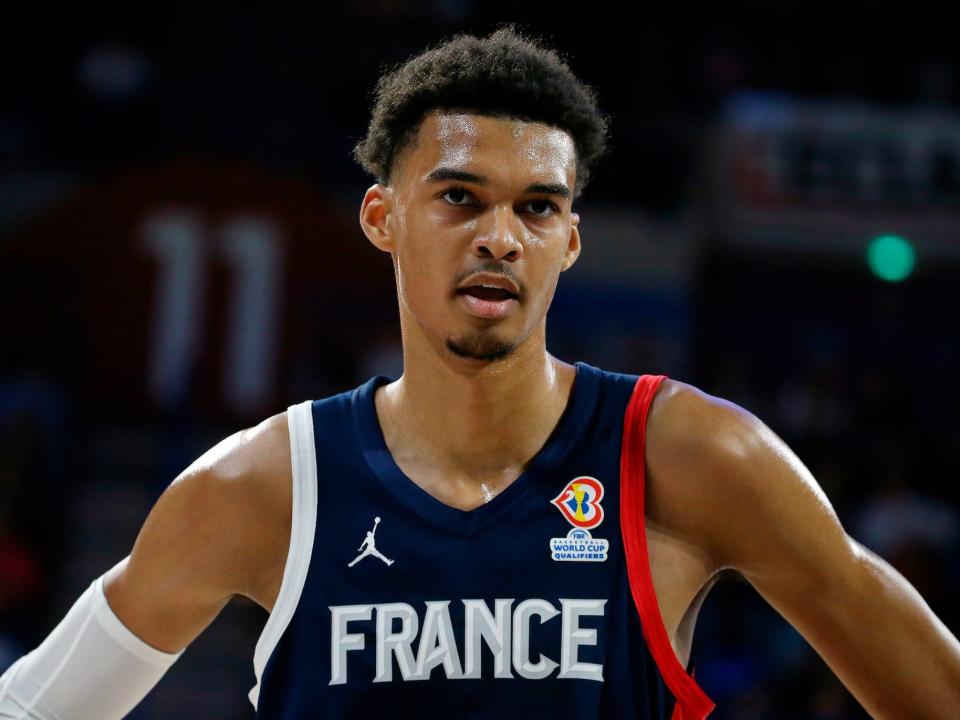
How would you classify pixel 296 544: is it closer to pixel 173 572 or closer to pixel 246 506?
pixel 246 506

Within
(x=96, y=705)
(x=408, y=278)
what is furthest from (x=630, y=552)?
(x=96, y=705)

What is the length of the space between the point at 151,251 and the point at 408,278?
7.87 m

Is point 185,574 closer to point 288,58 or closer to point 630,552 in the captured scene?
point 630,552

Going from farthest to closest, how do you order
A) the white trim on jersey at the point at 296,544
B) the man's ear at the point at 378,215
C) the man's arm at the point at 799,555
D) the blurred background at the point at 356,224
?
the blurred background at the point at 356,224, the man's ear at the point at 378,215, the white trim on jersey at the point at 296,544, the man's arm at the point at 799,555

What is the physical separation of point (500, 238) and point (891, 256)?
8.82 metres

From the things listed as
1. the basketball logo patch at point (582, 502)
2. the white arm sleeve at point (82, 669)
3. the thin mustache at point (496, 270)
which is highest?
the thin mustache at point (496, 270)

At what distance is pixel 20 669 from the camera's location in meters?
2.31

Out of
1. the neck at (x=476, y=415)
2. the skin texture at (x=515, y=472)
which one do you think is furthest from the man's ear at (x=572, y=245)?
the neck at (x=476, y=415)

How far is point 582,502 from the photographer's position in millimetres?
2211

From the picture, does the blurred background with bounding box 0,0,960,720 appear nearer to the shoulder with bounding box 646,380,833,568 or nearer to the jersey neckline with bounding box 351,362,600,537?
the jersey neckline with bounding box 351,362,600,537

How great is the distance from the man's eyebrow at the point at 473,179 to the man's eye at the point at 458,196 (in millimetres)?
22

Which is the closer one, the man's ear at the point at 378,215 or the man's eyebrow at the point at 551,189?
the man's eyebrow at the point at 551,189

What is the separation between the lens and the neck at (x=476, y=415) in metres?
2.30

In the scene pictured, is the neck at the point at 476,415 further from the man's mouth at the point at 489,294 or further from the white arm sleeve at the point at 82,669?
the white arm sleeve at the point at 82,669
